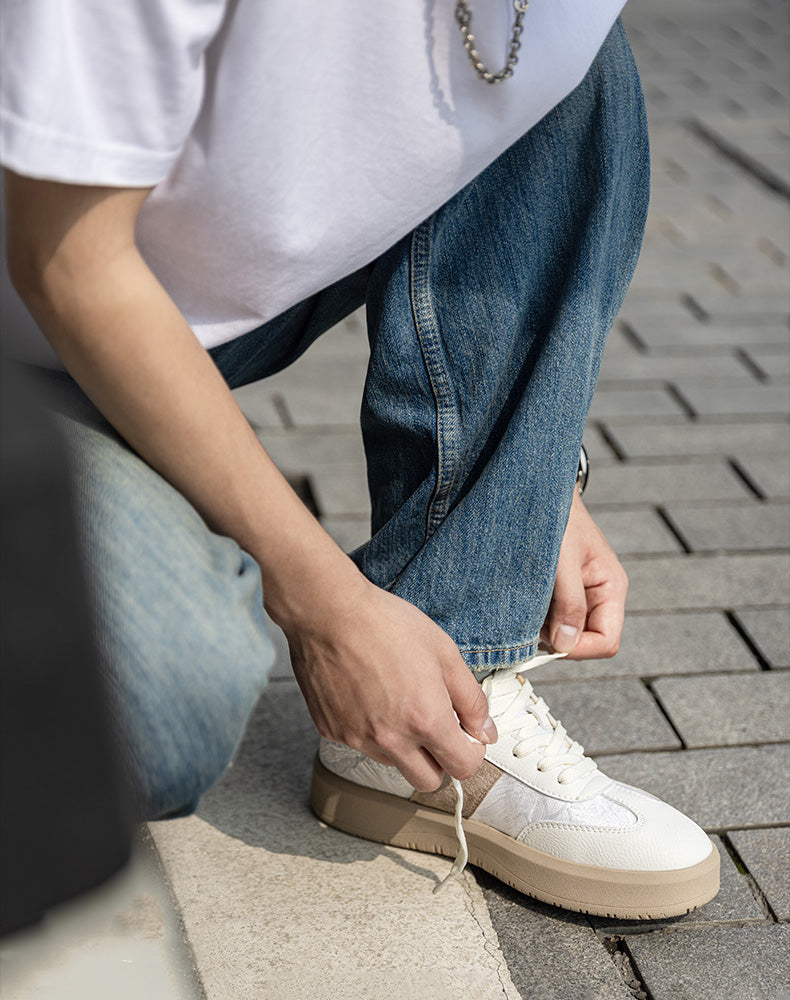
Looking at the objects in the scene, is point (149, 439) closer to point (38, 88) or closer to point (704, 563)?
point (38, 88)

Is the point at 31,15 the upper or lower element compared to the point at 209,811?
upper

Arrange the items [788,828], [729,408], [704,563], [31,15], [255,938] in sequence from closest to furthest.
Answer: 1. [31,15]
2. [255,938]
3. [788,828]
4. [704,563]
5. [729,408]

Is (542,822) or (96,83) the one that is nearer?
(96,83)

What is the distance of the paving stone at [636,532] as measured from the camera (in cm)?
195

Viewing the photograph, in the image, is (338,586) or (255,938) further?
(255,938)

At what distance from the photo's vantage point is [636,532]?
2.00 m

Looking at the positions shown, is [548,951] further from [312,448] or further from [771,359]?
[771,359]

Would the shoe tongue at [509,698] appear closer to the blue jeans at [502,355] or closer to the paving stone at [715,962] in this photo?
the blue jeans at [502,355]

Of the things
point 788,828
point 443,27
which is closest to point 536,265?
point 443,27

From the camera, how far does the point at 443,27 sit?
0.96 meters

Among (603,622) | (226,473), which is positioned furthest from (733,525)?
(226,473)

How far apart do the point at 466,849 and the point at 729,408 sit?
144 cm

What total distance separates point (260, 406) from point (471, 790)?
1258 millimetres

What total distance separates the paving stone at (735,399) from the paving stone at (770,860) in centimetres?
119
